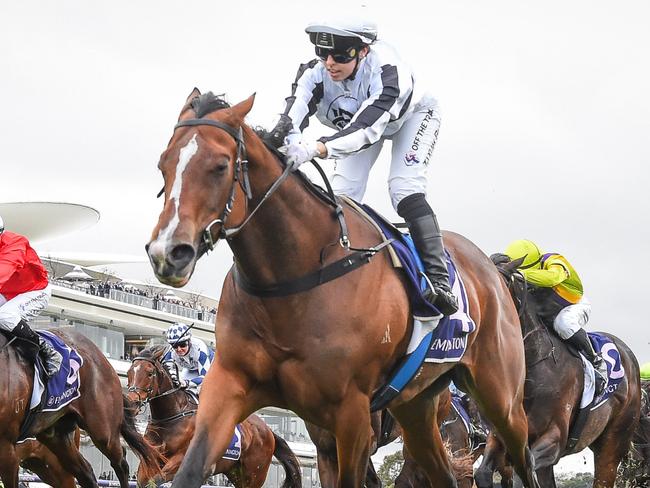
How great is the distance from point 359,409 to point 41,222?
8395 centimetres

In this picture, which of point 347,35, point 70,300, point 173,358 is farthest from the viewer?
point 70,300

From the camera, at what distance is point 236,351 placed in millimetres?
5805

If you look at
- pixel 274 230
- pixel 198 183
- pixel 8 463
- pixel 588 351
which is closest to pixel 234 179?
pixel 198 183

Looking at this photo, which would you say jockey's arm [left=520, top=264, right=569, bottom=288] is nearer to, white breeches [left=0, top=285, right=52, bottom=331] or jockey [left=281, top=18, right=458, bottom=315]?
jockey [left=281, top=18, right=458, bottom=315]

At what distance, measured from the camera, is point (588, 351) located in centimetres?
1116

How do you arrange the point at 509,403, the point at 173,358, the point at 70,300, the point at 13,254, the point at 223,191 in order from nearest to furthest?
1. the point at 223,191
2. the point at 509,403
3. the point at 13,254
4. the point at 173,358
5. the point at 70,300

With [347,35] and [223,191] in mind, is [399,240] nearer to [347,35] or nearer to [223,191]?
[347,35]

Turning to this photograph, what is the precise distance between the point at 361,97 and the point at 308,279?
5.02ft

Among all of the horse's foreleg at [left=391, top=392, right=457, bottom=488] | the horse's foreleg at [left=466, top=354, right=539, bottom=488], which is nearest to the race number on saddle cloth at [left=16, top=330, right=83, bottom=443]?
the horse's foreleg at [left=391, top=392, right=457, bottom=488]

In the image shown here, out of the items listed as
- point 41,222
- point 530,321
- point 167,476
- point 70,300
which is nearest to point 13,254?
point 167,476

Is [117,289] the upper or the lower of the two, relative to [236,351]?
lower

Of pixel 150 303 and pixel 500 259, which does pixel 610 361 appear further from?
pixel 150 303

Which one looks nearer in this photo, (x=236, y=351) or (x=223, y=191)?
(x=223, y=191)

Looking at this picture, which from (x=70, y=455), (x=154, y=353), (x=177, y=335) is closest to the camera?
(x=70, y=455)
